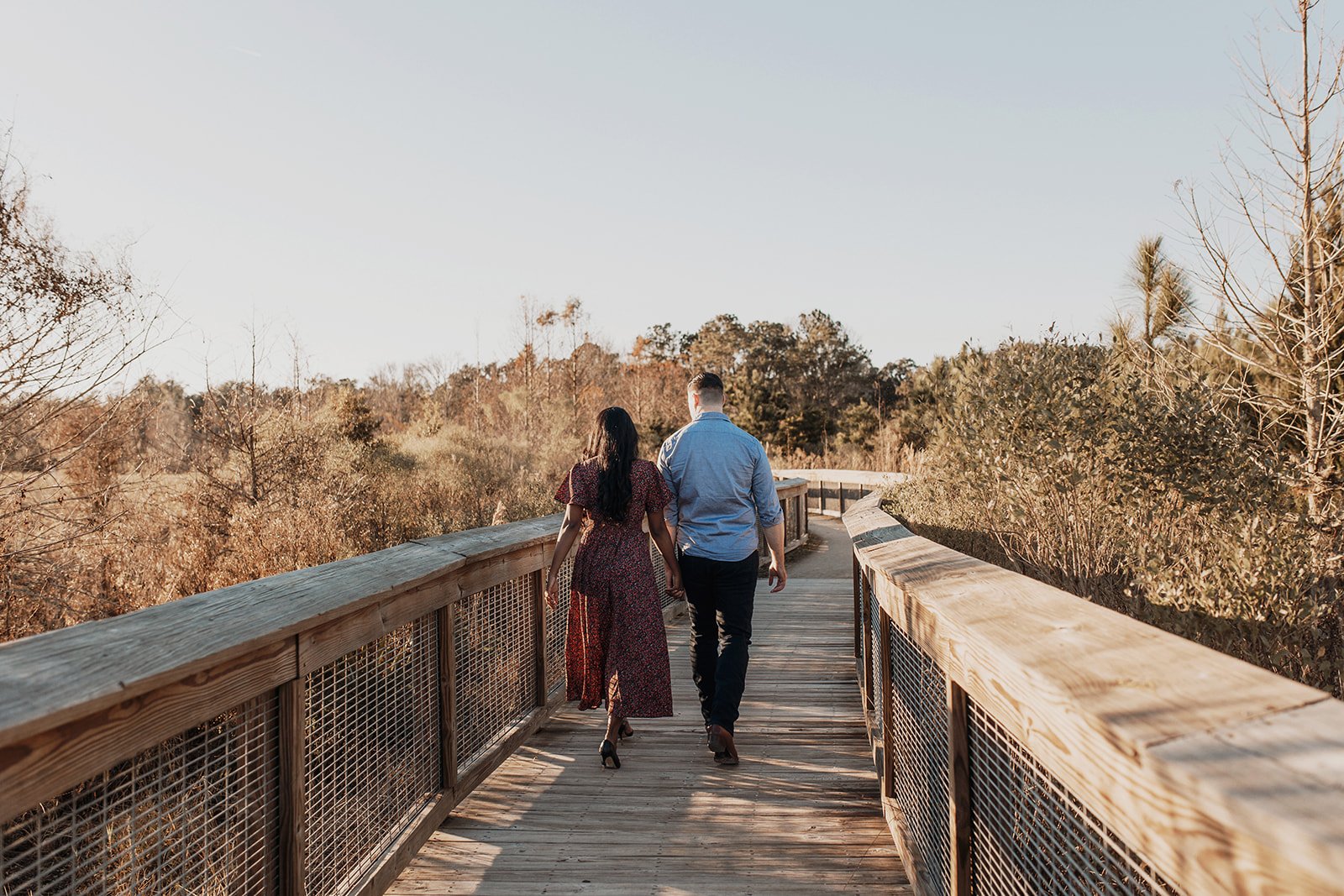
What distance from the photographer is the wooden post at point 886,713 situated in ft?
11.7

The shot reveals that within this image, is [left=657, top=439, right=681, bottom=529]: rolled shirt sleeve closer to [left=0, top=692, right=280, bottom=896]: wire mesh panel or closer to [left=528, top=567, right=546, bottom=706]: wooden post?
[left=528, top=567, right=546, bottom=706]: wooden post

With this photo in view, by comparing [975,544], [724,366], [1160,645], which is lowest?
[975,544]

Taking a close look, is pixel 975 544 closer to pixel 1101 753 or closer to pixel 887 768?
Result: pixel 887 768

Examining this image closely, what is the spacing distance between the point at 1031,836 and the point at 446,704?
94.8 inches

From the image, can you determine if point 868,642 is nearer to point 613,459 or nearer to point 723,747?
point 723,747

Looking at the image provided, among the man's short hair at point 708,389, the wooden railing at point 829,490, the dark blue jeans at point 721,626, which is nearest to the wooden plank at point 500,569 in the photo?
the dark blue jeans at point 721,626

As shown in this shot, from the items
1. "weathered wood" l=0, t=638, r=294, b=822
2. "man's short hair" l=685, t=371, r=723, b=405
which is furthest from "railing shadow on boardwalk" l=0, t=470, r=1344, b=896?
"man's short hair" l=685, t=371, r=723, b=405

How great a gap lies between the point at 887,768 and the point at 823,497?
769 inches

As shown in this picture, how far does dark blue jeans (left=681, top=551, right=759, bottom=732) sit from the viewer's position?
14.3ft

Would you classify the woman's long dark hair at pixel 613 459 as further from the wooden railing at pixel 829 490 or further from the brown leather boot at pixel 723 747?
the wooden railing at pixel 829 490

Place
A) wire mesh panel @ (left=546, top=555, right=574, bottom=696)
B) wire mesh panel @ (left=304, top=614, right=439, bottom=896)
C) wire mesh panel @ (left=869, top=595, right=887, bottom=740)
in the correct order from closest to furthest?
wire mesh panel @ (left=304, top=614, right=439, bottom=896), wire mesh panel @ (left=869, top=595, right=887, bottom=740), wire mesh panel @ (left=546, top=555, right=574, bottom=696)

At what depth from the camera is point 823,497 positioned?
22.9 metres

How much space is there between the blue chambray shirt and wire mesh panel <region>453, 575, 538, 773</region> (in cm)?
94

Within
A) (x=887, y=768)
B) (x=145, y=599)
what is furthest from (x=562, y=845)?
(x=145, y=599)
